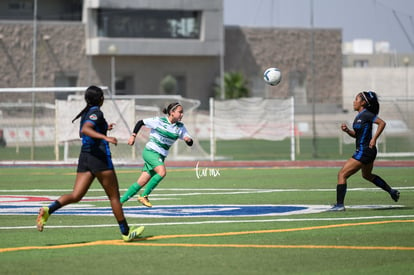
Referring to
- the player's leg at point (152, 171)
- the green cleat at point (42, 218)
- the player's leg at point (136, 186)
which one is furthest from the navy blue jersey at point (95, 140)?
the player's leg at point (152, 171)

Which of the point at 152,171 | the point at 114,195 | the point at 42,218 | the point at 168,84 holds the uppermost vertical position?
the point at 168,84

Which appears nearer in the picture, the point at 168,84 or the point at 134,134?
the point at 134,134

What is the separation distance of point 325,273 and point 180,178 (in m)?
15.8

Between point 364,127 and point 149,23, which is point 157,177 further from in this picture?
point 149,23

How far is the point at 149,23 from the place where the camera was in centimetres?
6662

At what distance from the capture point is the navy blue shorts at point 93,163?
11516 millimetres

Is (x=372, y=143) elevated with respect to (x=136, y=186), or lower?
elevated

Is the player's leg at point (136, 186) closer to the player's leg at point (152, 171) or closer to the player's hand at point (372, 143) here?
the player's leg at point (152, 171)

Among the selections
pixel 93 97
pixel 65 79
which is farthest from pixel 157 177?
pixel 65 79

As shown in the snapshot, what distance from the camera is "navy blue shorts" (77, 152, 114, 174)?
37.8ft

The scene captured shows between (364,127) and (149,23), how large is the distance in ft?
171

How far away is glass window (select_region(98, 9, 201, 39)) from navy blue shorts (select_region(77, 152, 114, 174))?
5355 centimetres

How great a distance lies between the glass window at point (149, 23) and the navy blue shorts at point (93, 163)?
5355cm

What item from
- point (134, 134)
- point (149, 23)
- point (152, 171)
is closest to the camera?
point (134, 134)
